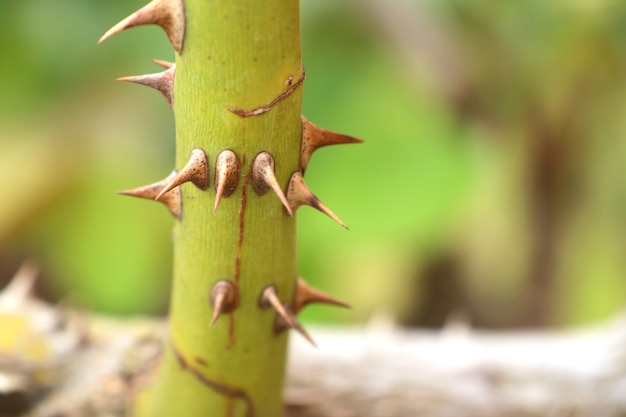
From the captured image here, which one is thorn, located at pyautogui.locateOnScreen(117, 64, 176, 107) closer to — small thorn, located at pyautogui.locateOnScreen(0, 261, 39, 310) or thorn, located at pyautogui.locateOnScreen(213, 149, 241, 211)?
thorn, located at pyautogui.locateOnScreen(213, 149, 241, 211)

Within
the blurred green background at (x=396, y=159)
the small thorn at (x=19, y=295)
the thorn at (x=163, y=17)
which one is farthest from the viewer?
the blurred green background at (x=396, y=159)

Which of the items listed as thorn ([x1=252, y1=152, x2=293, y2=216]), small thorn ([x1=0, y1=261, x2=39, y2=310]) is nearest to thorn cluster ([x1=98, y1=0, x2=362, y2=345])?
thorn ([x1=252, y1=152, x2=293, y2=216])

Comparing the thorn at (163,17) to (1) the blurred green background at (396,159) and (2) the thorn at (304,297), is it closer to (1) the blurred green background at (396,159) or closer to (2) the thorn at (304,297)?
(2) the thorn at (304,297)

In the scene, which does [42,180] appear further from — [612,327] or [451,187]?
[612,327]

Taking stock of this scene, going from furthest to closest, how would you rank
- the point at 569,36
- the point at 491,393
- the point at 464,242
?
the point at 464,242 → the point at 569,36 → the point at 491,393

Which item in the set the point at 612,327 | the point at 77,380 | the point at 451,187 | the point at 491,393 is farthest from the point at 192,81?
the point at 451,187

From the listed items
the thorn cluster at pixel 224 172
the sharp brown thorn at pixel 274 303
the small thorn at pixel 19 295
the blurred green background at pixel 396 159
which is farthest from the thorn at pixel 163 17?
the blurred green background at pixel 396 159
